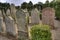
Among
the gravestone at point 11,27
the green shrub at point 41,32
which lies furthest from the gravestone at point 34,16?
the green shrub at point 41,32

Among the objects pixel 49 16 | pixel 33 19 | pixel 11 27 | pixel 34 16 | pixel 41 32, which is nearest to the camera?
pixel 41 32

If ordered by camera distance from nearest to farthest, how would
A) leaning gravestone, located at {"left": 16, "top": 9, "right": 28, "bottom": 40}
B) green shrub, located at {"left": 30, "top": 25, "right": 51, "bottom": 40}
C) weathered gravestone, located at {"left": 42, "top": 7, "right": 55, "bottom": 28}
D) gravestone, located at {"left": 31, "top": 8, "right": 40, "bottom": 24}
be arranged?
green shrub, located at {"left": 30, "top": 25, "right": 51, "bottom": 40}, leaning gravestone, located at {"left": 16, "top": 9, "right": 28, "bottom": 40}, weathered gravestone, located at {"left": 42, "top": 7, "right": 55, "bottom": 28}, gravestone, located at {"left": 31, "top": 8, "right": 40, "bottom": 24}

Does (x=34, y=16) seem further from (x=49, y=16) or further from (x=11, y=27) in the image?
(x=11, y=27)

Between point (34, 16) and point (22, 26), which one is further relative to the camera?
point (34, 16)

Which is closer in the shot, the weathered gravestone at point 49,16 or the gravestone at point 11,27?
the gravestone at point 11,27

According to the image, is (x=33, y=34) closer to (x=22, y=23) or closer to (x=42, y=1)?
(x=22, y=23)

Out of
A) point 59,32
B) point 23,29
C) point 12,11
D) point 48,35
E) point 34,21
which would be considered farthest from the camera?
point 12,11

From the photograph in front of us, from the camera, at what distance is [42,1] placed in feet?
59.3

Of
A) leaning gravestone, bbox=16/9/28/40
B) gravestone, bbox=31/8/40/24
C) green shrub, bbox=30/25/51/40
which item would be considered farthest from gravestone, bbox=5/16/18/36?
gravestone, bbox=31/8/40/24

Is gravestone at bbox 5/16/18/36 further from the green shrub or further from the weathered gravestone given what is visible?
the weathered gravestone

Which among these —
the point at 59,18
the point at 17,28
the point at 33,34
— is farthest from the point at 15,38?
the point at 59,18

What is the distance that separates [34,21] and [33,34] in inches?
124

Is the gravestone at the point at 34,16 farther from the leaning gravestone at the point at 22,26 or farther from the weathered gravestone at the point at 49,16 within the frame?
the leaning gravestone at the point at 22,26

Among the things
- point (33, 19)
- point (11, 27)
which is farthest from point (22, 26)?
point (33, 19)
